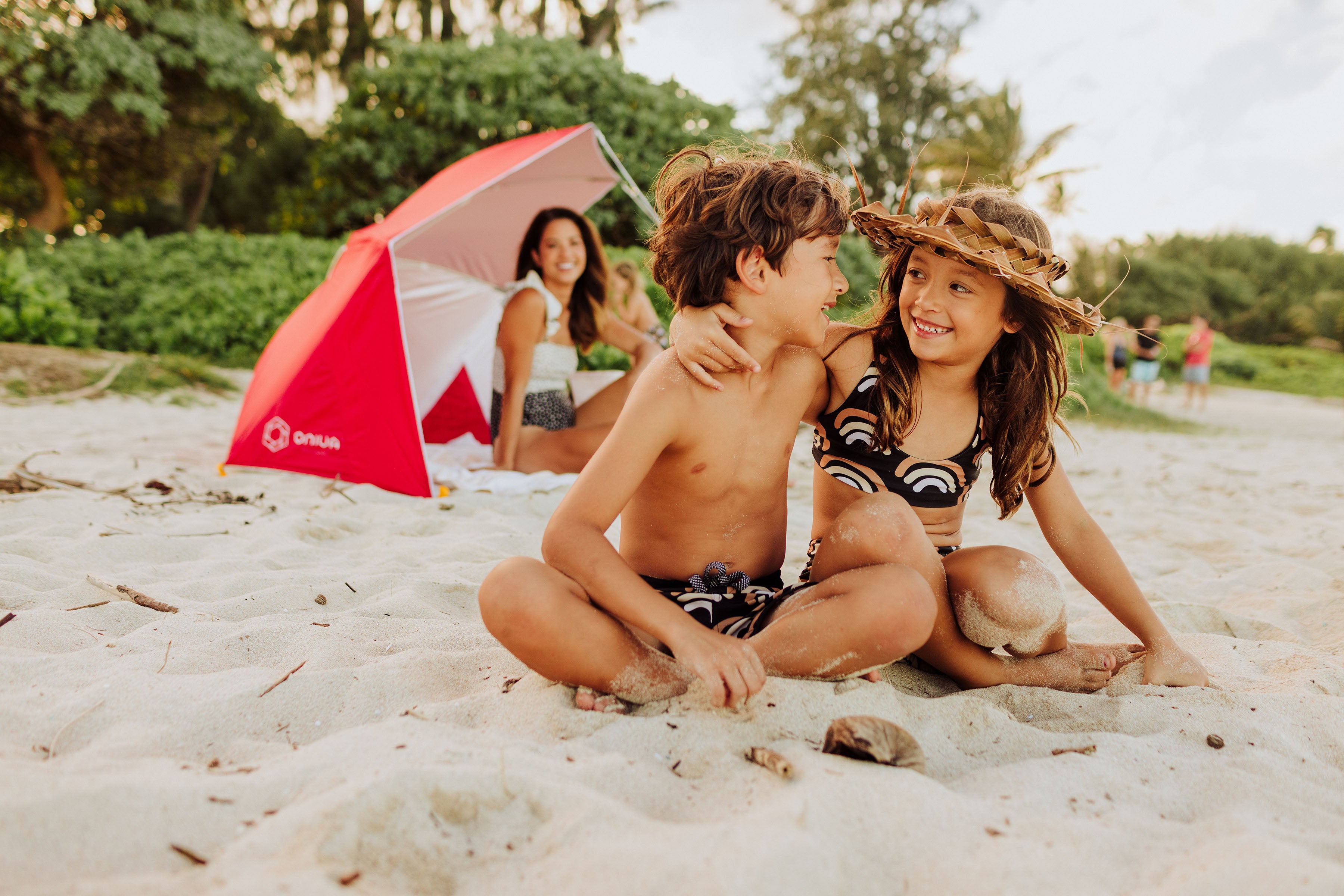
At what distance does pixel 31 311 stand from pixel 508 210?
4419mm

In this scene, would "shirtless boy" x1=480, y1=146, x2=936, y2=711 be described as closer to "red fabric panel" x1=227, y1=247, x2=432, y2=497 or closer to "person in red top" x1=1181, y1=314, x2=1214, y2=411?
"red fabric panel" x1=227, y1=247, x2=432, y2=497

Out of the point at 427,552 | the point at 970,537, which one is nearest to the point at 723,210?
the point at 427,552

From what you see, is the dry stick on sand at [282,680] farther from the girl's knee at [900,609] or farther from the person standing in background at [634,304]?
the person standing in background at [634,304]

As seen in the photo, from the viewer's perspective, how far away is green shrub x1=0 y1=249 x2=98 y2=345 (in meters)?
6.49

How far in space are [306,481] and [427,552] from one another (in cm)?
138

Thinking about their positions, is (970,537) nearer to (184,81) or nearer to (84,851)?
(84,851)

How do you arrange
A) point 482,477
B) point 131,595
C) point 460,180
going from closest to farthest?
1. point 131,595
2. point 482,477
3. point 460,180

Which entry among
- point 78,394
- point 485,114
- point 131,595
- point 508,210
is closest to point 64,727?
point 131,595

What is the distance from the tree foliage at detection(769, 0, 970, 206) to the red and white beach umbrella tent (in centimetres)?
1987

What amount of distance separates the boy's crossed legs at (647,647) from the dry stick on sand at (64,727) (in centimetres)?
68

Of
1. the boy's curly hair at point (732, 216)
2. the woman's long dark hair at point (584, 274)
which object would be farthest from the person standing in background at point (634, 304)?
the boy's curly hair at point (732, 216)

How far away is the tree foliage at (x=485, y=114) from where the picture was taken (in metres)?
10.8

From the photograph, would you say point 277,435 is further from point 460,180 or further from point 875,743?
point 875,743

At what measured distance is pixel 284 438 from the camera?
147 inches
